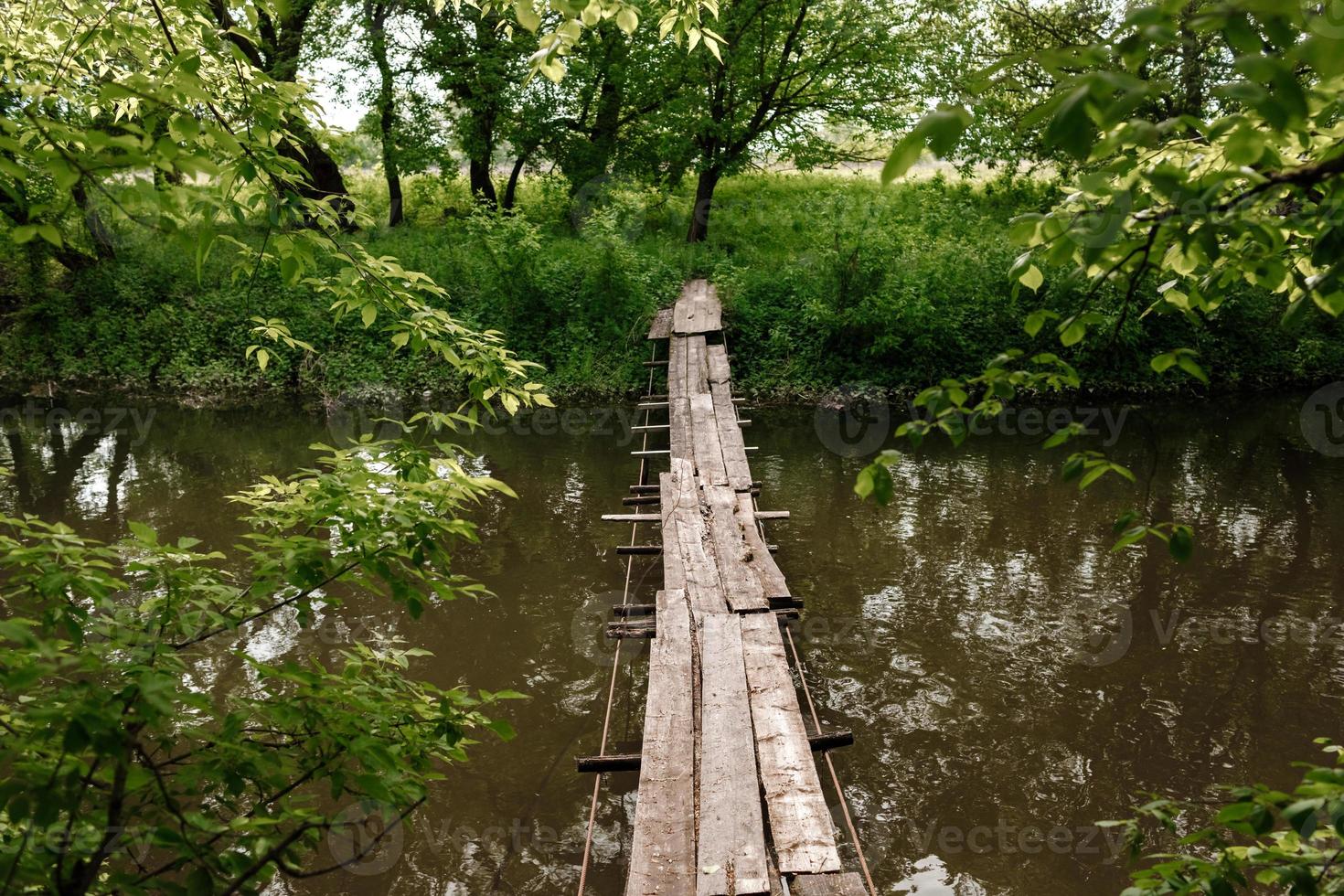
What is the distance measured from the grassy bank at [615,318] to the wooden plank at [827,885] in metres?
10.6

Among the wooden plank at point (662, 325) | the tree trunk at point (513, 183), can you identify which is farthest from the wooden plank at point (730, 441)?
the tree trunk at point (513, 183)

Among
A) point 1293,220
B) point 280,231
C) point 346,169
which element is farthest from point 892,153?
point 346,169

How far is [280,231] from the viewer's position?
2.42 metres

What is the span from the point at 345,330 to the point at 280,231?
12.7 metres

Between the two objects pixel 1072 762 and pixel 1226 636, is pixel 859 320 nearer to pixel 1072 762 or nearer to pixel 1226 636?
pixel 1226 636

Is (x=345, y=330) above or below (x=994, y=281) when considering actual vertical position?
below

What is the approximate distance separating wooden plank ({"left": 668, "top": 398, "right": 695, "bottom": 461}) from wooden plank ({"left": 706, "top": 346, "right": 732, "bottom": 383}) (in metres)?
0.71

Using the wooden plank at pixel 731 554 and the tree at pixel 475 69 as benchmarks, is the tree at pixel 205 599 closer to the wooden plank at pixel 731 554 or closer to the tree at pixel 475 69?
the wooden plank at pixel 731 554

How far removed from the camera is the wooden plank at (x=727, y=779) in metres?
2.69

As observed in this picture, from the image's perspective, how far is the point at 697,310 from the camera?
12.3m

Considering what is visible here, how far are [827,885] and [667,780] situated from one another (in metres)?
0.68

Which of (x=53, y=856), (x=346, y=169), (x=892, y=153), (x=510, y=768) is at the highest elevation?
(x=346, y=169)

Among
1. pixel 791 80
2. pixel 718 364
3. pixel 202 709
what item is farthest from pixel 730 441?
pixel 791 80

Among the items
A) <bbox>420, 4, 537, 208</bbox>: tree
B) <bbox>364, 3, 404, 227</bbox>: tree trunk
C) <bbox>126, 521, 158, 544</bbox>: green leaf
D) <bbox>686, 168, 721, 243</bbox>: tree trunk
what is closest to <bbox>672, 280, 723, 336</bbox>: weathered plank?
<bbox>686, 168, 721, 243</bbox>: tree trunk
